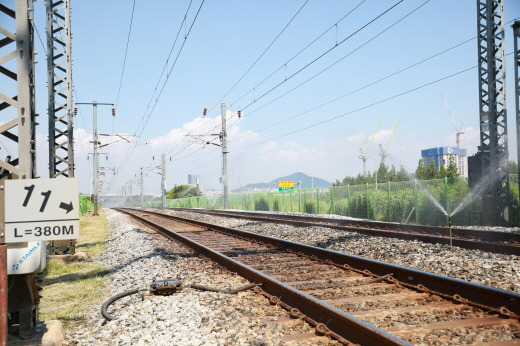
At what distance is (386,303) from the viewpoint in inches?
225

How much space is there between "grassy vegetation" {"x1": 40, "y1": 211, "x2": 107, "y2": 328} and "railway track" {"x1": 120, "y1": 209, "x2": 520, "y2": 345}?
2.57 m

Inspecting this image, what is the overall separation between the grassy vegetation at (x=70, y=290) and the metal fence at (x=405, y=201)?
16531mm

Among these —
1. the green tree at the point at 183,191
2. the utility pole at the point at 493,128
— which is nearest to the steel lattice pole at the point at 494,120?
the utility pole at the point at 493,128

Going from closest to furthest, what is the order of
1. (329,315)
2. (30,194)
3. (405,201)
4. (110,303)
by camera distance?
(30,194), (329,315), (110,303), (405,201)

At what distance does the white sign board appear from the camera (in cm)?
337

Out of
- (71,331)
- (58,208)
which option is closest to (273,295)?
(71,331)

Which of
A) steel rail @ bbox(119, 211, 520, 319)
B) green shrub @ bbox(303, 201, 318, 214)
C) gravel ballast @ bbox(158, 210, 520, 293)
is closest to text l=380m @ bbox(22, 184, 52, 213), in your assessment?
steel rail @ bbox(119, 211, 520, 319)

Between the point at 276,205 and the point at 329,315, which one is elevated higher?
the point at 329,315

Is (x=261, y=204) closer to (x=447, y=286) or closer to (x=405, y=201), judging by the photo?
(x=405, y=201)

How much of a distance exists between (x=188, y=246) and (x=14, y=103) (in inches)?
387

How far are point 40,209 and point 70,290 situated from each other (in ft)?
17.8

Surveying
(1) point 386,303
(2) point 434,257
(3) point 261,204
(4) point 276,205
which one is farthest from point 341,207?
(1) point 386,303

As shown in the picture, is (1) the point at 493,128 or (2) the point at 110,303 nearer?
(2) the point at 110,303

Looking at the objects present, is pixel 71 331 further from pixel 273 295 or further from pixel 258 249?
pixel 258 249
